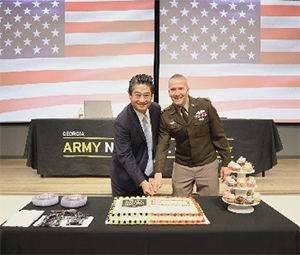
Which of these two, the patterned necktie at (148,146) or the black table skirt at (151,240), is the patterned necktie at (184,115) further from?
the black table skirt at (151,240)

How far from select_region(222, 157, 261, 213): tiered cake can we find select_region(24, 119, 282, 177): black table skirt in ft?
11.1

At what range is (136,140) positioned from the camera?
2164 millimetres

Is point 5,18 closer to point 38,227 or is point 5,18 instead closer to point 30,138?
point 30,138

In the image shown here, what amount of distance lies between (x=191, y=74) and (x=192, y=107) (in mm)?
4697

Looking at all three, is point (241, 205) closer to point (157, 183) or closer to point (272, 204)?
point (157, 183)

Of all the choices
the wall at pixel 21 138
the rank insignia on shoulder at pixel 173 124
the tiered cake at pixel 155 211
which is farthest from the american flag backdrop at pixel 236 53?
the tiered cake at pixel 155 211

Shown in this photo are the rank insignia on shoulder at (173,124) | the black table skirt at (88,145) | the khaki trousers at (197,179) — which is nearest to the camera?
the rank insignia on shoulder at (173,124)

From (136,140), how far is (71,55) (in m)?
5.21

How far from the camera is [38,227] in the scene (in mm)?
1528

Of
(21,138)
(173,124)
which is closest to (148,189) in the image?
(173,124)

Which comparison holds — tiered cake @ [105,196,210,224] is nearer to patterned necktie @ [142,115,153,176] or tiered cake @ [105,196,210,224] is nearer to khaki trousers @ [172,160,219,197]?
patterned necktie @ [142,115,153,176]

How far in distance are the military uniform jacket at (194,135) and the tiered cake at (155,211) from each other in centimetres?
45

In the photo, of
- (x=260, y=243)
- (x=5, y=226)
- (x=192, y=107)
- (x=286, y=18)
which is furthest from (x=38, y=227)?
(x=286, y=18)

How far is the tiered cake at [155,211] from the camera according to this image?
1586 millimetres
